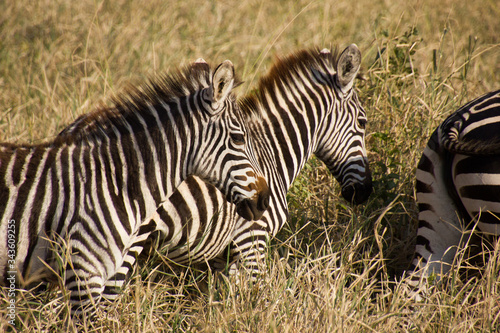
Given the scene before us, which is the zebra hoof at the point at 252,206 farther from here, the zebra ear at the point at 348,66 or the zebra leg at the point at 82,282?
the zebra ear at the point at 348,66

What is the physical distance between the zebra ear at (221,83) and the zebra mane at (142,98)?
0.29 feet

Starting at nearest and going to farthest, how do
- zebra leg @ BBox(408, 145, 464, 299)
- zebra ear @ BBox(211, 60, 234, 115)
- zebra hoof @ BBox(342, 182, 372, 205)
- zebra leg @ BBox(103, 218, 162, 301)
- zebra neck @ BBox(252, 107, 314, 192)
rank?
zebra ear @ BBox(211, 60, 234, 115), zebra leg @ BBox(103, 218, 162, 301), zebra leg @ BBox(408, 145, 464, 299), zebra neck @ BBox(252, 107, 314, 192), zebra hoof @ BBox(342, 182, 372, 205)

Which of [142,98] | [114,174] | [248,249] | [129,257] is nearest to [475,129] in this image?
[248,249]

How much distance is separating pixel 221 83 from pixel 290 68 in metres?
1.16

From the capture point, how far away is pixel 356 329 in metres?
2.91

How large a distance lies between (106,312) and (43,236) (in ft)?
2.04

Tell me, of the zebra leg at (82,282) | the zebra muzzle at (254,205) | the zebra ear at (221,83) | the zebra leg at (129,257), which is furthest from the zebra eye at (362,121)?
the zebra leg at (82,282)

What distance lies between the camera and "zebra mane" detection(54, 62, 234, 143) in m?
3.18

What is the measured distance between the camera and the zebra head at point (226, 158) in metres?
3.18

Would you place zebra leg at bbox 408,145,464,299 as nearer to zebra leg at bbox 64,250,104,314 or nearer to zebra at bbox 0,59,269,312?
zebra at bbox 0,59,269,312

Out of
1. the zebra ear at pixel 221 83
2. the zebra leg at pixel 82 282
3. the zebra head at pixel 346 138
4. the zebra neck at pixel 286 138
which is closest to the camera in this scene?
the zebra leg at pixel 82 282

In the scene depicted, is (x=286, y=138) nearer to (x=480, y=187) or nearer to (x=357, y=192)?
(x=357, y=192)

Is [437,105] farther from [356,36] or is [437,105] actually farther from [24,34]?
[24,34]

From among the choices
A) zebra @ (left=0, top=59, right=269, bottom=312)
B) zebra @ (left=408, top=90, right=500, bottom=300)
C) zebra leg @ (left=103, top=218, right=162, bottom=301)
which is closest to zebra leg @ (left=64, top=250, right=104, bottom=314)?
zebra @ (left=0, top=59, right=269, bottom=312)
